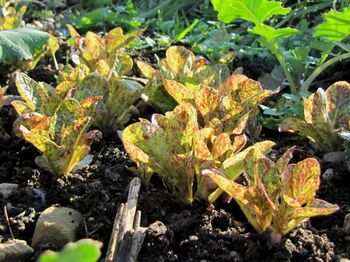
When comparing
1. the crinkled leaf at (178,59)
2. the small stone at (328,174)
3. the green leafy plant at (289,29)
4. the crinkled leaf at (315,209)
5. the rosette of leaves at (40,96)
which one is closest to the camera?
the crinkled leaf at (315,209)

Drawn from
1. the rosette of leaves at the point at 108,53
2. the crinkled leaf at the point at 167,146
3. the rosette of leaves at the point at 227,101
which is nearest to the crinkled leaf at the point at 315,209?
the crinkled leaf at the point at 167,146

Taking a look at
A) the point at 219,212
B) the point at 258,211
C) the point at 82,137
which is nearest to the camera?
the point at 258,211

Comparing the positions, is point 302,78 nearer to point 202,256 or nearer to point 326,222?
point 326,222

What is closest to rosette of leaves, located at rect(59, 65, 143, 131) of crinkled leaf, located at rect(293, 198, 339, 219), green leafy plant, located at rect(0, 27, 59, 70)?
green leafy plant, located at rect(0, 27, 59, 70)

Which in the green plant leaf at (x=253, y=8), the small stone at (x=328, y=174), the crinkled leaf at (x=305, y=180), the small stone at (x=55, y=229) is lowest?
the small stone at (x=328, y=174)

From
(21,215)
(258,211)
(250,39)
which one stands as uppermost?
(258,211)

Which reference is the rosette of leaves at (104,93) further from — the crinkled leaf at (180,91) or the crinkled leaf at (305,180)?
the crinkled leaf at (305,180)

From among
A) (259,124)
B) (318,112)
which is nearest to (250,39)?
(259,124)

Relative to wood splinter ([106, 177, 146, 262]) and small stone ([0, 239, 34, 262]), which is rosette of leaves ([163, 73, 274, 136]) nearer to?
wood splinter ([106, 177, 146, 262])
